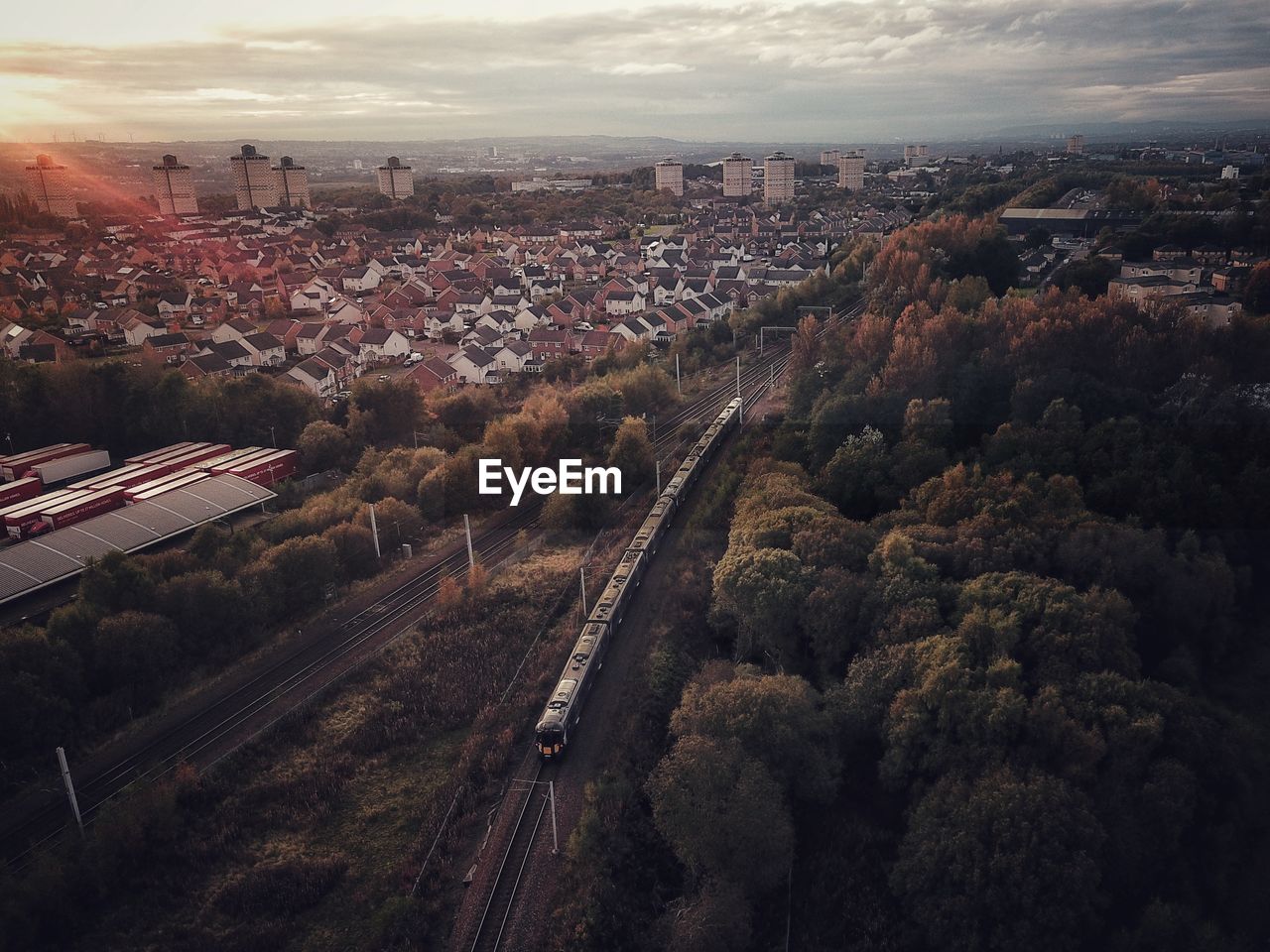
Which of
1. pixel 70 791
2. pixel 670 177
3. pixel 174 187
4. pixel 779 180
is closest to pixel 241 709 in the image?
pixel 70 791

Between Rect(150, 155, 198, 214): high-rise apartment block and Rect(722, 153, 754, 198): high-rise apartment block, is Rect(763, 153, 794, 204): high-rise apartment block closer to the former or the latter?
Rect(722, 153, 754, 198): high-rise apartment block

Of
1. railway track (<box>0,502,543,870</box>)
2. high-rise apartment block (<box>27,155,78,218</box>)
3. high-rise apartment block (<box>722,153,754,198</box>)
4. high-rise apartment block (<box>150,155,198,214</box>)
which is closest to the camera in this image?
railway track (<box>0,502,543,870</box>)

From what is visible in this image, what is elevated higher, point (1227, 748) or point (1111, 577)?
point (1111, 577)

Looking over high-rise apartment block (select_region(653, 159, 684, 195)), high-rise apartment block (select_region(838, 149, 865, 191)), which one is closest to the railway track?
high-rise apartment block (select_region(653, 159, 684, 195))

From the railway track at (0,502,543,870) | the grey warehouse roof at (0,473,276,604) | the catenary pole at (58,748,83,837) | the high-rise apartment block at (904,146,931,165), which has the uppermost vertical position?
the high-rise apartment block at (904,146,931,165)

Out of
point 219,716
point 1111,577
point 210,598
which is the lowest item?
point 219,716

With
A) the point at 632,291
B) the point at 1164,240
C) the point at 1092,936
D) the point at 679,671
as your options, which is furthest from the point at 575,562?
the point at 632,291

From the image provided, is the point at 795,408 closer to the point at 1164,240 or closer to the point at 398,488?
the point at 398,488

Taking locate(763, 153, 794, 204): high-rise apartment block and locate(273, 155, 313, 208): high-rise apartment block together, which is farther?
locate(763, 153, 794, 204): high-rise apartment block
